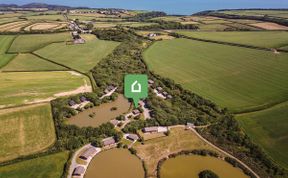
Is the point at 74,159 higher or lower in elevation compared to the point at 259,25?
lower

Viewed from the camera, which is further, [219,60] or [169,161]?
[219,60]

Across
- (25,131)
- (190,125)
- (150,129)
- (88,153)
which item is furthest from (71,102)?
(190,125)

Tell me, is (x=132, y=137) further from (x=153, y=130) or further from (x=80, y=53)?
(x=80, y=53)

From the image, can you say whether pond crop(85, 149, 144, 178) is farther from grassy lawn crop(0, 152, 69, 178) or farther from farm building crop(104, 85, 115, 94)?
farm building crop(104, 85, 115, 94)

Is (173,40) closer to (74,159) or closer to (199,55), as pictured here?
(199,55)

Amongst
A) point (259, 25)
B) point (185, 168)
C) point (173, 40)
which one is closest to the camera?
point (185, 168)

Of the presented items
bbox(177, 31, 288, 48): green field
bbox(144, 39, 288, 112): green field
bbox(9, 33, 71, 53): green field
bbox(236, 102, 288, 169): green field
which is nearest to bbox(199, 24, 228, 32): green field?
bbox(177, 31, 288, 48): green field

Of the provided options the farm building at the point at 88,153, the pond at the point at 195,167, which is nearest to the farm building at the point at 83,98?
the farm building at the point at 88,153

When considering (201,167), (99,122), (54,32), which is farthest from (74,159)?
(54,32)
